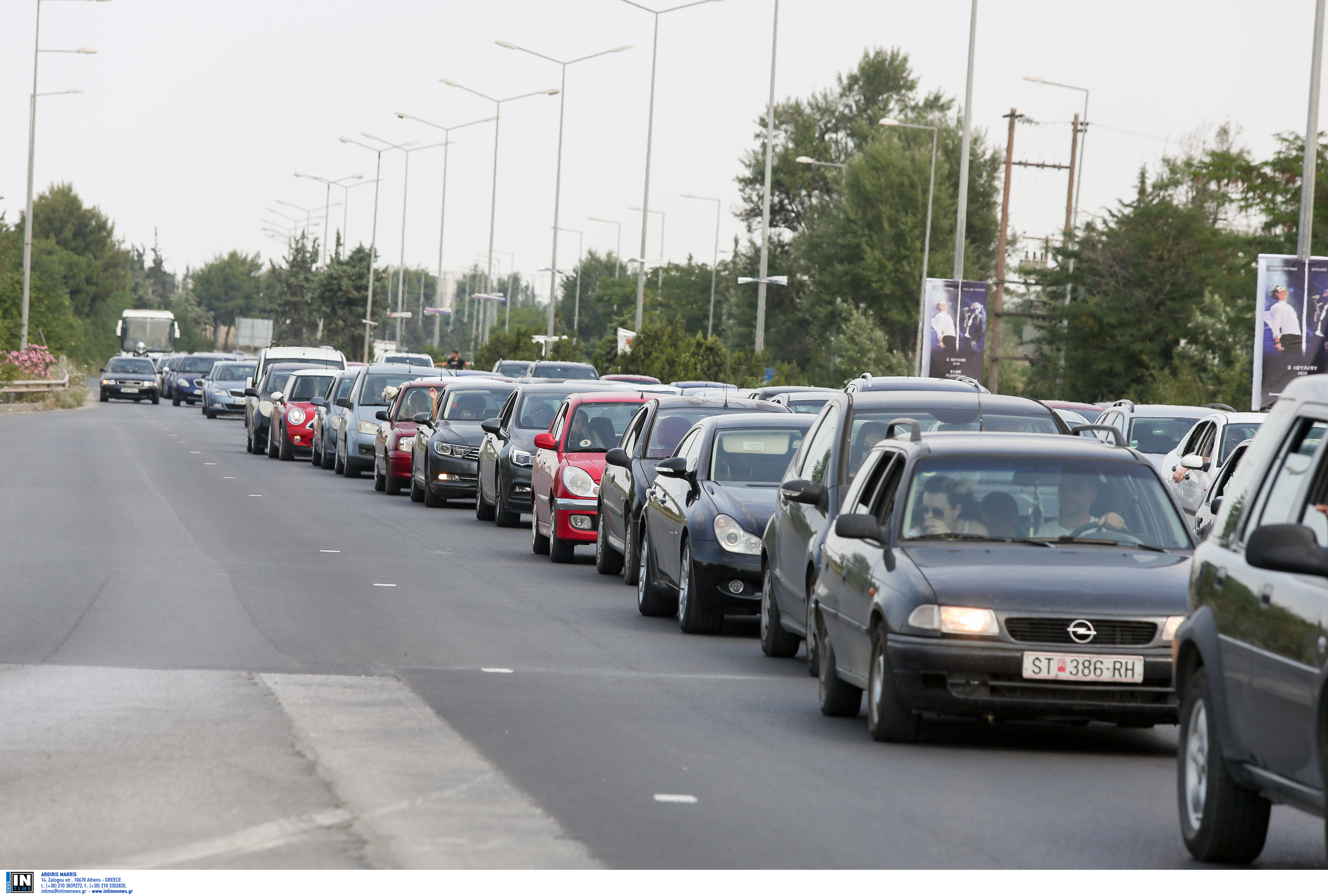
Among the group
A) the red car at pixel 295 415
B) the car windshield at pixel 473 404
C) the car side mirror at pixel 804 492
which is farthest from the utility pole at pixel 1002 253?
the car side mirror at pixel 804 492

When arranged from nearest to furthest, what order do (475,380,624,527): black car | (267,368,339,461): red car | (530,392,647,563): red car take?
(530,392,647,563): red car
(475,380,624,527): black car
(267,368,339,461): red car

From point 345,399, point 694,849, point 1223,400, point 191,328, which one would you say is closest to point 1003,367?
point 1223,400

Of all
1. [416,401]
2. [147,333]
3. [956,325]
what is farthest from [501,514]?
[147,333]

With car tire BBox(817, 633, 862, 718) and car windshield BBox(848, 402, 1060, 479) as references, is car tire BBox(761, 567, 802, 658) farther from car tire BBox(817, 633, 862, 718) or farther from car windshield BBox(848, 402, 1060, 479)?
car tire BBox(817, 633, 862, 718)

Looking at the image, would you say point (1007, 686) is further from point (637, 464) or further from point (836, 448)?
point (637, 464)

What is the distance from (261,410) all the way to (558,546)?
2250 centimetres

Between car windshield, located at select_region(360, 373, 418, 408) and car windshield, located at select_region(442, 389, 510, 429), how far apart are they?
5.98m

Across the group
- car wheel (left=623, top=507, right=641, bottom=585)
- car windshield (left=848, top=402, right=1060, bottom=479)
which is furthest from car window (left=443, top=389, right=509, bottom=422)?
car windshield (left=848, top=402, right=1060, bottom=479)

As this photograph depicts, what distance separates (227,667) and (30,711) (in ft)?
6.07

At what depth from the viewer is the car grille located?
28.9 feet

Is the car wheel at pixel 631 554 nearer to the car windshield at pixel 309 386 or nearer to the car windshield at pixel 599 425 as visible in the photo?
the car windshield at pixel 599 425

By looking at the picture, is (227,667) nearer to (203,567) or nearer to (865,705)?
(865,705)

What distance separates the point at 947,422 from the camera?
12680 millimetres

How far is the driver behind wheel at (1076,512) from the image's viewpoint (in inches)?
385
